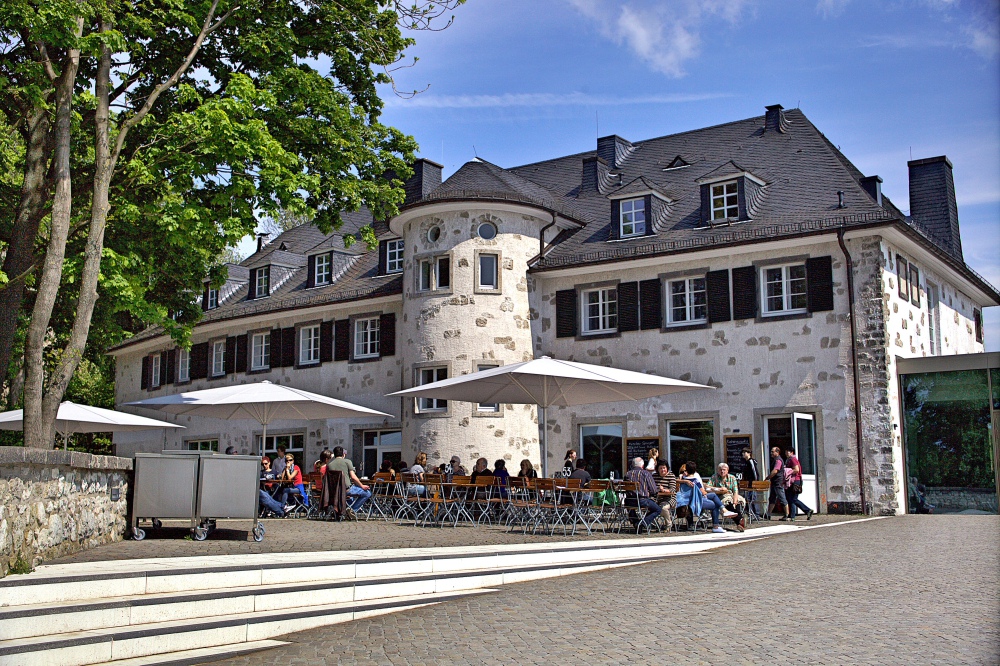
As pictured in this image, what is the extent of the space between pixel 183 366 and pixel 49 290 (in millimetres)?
22783

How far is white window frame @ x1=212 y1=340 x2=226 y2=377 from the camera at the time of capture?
1256 inches

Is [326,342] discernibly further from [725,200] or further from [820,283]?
[820,283]

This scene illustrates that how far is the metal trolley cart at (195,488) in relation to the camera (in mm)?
11477

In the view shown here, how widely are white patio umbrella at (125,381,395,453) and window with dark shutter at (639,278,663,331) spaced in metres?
6.33

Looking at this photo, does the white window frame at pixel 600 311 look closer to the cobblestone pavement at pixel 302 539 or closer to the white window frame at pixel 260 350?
the cobblestone pavement at pixel 302 539

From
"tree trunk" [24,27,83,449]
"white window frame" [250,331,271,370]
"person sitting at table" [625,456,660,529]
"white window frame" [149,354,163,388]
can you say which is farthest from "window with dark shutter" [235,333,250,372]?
"tree trunk" [24,27,83,449]

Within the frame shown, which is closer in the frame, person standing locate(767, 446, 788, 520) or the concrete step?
the concrete step

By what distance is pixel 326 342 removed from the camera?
93.5 ft

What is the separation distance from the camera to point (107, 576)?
7.41 m

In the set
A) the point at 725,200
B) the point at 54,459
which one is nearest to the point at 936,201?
the point at 725,200

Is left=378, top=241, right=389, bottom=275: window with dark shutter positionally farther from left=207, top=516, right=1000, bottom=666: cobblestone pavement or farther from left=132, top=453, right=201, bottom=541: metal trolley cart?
left=207, top=516, right=1000, bottom=666: cobblestone pavement

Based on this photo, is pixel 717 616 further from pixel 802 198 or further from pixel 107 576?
pixel 802 198

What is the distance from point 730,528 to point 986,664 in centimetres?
974

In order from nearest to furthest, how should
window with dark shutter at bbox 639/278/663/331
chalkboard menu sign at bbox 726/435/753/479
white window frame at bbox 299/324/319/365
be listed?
chalkboard menu sign at bbox 726/435/753/479 → window with dark shutter at bbox 639/278/663/331 → white window frame at bbox 299/324/319/365
